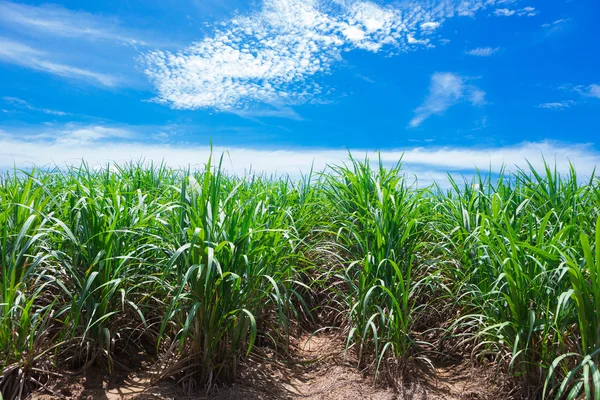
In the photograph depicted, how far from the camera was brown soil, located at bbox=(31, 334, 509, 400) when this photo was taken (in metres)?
2.47

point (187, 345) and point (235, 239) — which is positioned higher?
point (235, 239)

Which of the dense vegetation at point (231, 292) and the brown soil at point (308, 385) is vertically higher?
the dense vegetation at point (231, 292)

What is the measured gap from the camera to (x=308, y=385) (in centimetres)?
278

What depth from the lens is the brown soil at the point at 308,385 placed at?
2.47 metres

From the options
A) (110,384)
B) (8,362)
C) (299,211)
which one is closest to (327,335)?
(299,211)

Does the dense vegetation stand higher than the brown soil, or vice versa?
the dense vegetation

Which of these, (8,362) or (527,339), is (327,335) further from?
(8,362)

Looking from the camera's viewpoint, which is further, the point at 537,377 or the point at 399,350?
the point at 399,350

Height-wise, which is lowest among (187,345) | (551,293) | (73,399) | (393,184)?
(73,399)

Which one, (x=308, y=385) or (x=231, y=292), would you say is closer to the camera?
(x=231, y=292)

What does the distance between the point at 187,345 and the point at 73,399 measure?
25.4 inches

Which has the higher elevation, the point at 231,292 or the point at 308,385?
the point at 231,292

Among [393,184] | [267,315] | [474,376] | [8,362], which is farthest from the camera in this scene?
[393,184]

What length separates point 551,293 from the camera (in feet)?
8.07
